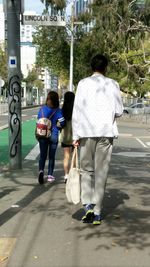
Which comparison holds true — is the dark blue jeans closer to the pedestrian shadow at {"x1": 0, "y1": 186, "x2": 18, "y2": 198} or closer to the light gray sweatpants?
the pedestrian shadow at {"x1": 0, "y1": 186, "x2": 18, "y2": 198}

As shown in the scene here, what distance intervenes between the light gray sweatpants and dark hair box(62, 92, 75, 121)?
2820mm

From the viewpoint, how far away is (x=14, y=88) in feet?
31.9

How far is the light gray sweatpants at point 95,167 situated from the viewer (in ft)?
18.3

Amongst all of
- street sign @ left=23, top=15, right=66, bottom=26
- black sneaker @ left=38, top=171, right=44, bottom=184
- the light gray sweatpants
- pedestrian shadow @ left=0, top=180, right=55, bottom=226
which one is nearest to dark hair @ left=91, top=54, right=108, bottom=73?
the light gray sweatpants

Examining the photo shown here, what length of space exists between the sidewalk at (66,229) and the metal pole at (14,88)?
1.46 meters

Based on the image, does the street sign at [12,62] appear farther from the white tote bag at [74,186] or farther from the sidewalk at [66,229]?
the white tote bag at [74,186]

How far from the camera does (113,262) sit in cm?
445

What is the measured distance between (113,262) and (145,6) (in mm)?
29655

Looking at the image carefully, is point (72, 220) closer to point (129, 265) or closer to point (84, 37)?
point (129, 265)

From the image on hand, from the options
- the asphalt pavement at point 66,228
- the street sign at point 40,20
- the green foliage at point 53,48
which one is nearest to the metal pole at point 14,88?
the street sign at point 40,20

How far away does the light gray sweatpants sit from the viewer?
18.3ft

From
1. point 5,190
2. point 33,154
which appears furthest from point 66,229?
point 33,154

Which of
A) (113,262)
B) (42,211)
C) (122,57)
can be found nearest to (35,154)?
(42,211)

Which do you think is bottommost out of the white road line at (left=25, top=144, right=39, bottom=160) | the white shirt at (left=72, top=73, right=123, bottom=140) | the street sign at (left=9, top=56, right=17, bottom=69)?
the white road line at (left=25, top=144, right=39, bottom=160)
